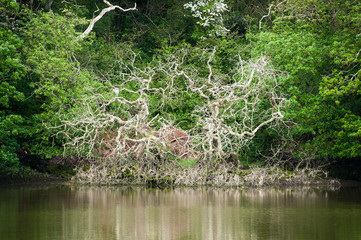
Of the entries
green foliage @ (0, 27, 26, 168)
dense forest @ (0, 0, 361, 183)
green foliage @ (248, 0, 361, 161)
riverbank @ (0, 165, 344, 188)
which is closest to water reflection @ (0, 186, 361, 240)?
riverbank @ (0, 165, 344, 188)

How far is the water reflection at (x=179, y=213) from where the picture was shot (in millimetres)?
13961

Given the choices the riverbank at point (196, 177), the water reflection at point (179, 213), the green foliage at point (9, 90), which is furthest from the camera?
the riverbank at point (196, 177)

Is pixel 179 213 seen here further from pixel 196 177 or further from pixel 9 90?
pixel 9 90

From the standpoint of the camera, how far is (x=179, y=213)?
17453 millimetres

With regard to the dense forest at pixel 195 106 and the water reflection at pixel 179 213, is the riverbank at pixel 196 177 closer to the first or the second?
the dense forest at pixel 195 106

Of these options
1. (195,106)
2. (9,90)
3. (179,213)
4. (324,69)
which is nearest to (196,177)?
(195,106)

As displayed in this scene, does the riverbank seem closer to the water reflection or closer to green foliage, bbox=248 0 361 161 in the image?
the water reflection

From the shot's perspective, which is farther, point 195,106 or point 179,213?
point 195,106

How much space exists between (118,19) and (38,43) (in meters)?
14.7

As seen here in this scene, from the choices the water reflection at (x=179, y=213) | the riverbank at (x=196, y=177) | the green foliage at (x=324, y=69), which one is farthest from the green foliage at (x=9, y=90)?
the green foliage at (x=324, y=69)

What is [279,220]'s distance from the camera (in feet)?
52.4

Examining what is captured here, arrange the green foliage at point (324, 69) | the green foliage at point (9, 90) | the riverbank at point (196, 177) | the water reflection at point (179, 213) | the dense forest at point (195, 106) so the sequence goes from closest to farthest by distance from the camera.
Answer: the water reflection at point (179, 213)
the green foliage at point (9, 90)
the green foliage at point (324, 69)
the dense forest at point (195, 106)
the riverbank at point (196, 177)

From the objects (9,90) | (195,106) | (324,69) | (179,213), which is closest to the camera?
(179,213)

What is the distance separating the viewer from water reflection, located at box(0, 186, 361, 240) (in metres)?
14.0
